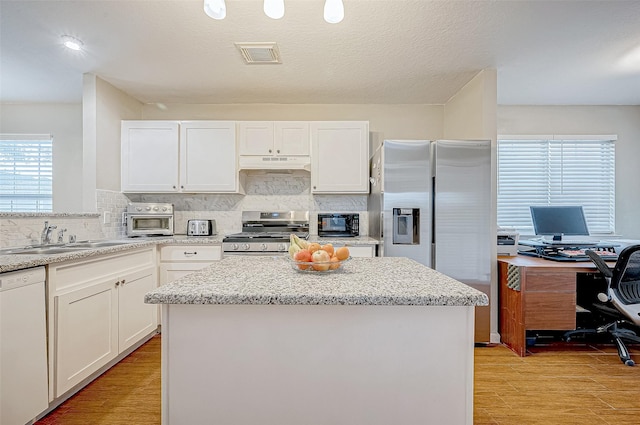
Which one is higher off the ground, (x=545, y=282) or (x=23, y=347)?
(x=545, y=282)

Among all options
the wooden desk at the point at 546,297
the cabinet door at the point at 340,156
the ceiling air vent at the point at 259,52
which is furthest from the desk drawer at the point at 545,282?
the ceiling air vent at the point at 259,52

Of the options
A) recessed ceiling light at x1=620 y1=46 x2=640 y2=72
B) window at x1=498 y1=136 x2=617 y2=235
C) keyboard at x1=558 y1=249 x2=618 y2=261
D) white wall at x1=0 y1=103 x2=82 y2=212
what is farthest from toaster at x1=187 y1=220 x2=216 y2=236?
recessed ceiling light at x1=620 y1=46 x2=640 y2=72

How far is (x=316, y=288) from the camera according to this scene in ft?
3.85

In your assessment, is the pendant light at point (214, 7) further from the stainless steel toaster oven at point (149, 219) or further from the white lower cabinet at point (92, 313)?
the stainless steel toaster oven at point (149, 219)

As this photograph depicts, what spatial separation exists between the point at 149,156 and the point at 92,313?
1920 millimetres

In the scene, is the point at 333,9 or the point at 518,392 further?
the point at 518,392

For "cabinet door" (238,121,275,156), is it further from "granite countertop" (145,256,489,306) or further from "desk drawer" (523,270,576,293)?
"desk drawer" (523,270,576,293)

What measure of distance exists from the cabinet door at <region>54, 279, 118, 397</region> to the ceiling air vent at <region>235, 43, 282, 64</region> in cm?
205

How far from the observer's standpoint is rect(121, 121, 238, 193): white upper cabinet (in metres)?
3.57

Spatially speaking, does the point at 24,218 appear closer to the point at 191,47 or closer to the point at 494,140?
the point at 191,47

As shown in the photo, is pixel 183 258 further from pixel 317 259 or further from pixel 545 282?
pixel 545 282

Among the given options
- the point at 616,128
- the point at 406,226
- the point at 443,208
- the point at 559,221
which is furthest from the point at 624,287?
the point at 616,128

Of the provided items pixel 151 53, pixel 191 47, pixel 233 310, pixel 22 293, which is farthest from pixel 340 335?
pixel 151 53

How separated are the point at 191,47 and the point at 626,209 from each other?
5184 mm
